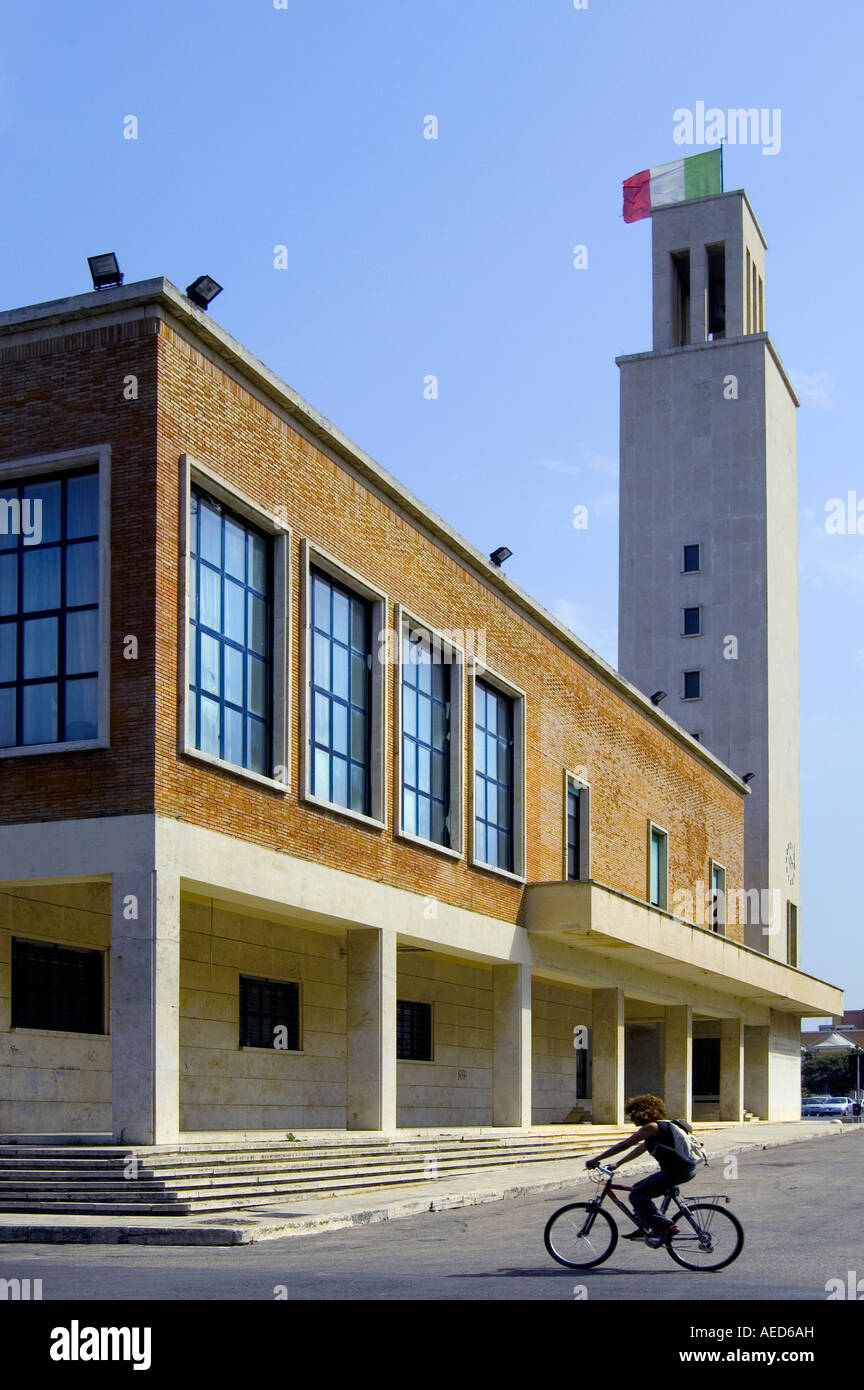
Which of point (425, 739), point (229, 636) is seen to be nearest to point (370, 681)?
point (425, 739)

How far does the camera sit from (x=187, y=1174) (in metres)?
18.4

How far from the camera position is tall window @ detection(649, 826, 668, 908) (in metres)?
42.8

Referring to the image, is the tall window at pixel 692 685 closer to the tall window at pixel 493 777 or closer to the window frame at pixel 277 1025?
the tall window at pixel 493 777

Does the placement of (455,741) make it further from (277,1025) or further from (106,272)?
(106,272)

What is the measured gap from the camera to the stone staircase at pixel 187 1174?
57.9 ft

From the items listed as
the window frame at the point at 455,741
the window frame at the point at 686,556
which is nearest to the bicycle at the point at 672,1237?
the window frame at the point at 455,741

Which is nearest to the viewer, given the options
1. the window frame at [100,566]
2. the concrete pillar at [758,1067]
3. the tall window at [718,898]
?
the window frame at [100,566]

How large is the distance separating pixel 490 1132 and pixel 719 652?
100ft

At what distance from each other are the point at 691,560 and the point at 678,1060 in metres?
20.5

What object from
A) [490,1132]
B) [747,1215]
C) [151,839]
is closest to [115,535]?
[151,839]

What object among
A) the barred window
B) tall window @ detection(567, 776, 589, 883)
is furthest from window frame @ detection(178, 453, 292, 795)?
tall window @ detection(567, 776, 589, 883)

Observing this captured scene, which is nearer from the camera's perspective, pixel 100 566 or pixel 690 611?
pixel 100 566

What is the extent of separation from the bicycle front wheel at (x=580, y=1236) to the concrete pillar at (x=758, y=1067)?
41.6m

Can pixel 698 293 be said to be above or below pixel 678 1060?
above
